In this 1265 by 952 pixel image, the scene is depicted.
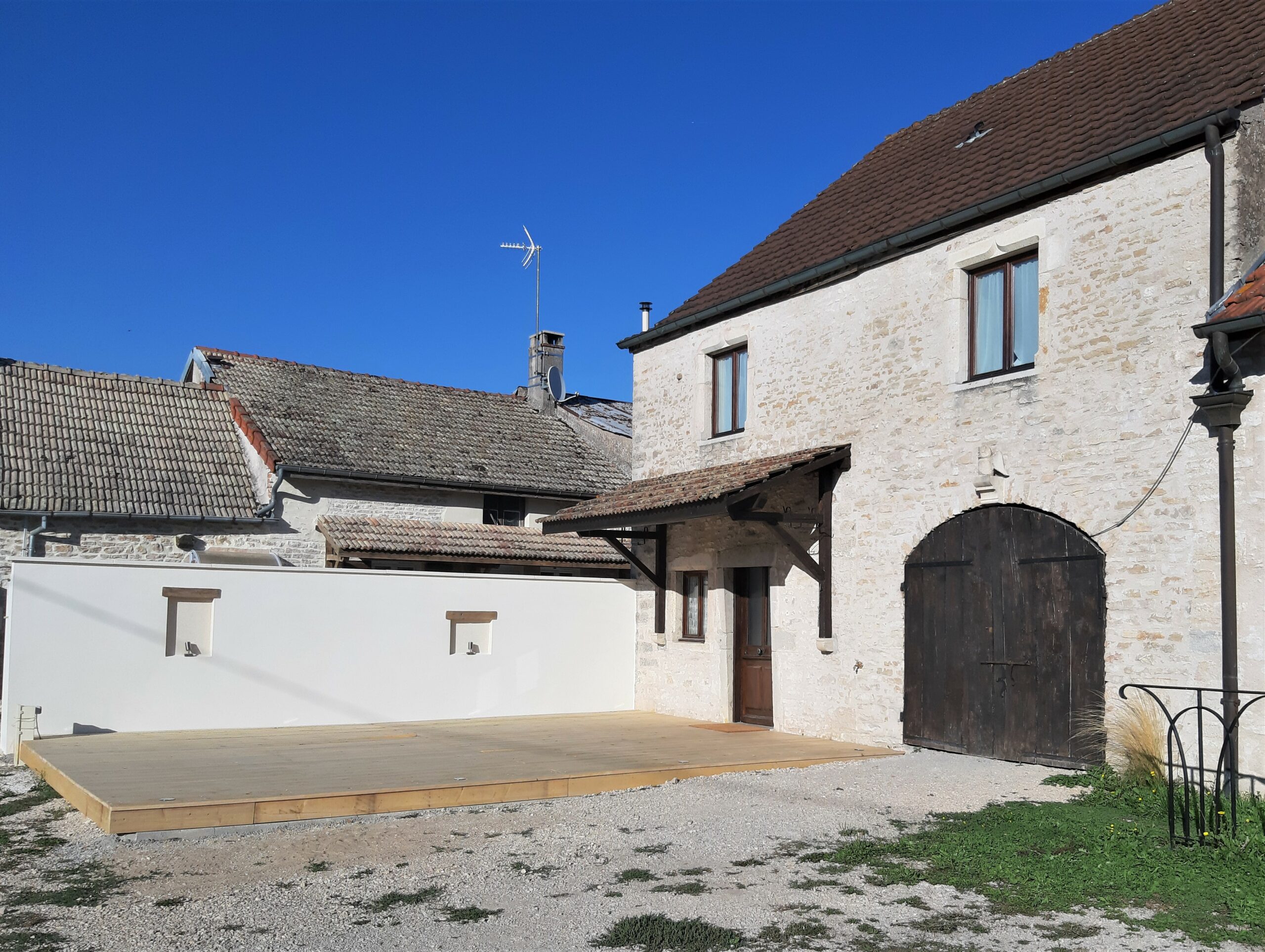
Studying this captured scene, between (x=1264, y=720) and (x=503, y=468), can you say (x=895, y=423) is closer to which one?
(x=1264, y=720)

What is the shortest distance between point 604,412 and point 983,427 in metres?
13.4

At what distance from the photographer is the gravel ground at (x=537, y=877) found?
4895 millimetres

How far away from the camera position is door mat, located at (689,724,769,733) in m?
12.3

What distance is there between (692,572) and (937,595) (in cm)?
443

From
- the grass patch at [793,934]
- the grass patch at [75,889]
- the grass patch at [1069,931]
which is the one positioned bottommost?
the grass patch at [75,889]

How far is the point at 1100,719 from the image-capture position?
8680 millimetres

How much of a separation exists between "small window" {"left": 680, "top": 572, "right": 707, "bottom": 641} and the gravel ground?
5.48 metres

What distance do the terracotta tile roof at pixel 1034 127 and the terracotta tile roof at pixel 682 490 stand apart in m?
2.05

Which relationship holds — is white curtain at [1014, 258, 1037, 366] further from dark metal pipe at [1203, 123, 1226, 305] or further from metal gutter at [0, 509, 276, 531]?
metal gutter at [0, 509, 276, 531]

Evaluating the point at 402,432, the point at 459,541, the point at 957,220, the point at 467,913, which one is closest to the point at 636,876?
the point at 467,913

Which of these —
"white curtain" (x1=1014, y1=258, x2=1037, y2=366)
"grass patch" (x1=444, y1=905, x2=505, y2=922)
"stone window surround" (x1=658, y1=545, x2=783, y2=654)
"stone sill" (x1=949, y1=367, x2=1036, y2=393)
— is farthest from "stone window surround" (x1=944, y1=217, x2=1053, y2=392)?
"grass patch" (x1=444, y1=905, x2=505, y2=922)

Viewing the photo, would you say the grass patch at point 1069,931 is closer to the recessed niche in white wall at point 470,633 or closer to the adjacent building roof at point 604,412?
the recessed niche in white wall at point 470,633

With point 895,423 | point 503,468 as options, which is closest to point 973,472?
point 895,423

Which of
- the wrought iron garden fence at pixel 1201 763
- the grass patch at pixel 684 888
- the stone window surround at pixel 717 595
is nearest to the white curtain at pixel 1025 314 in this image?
the wrought iron garden fence at pixel 1201 763
